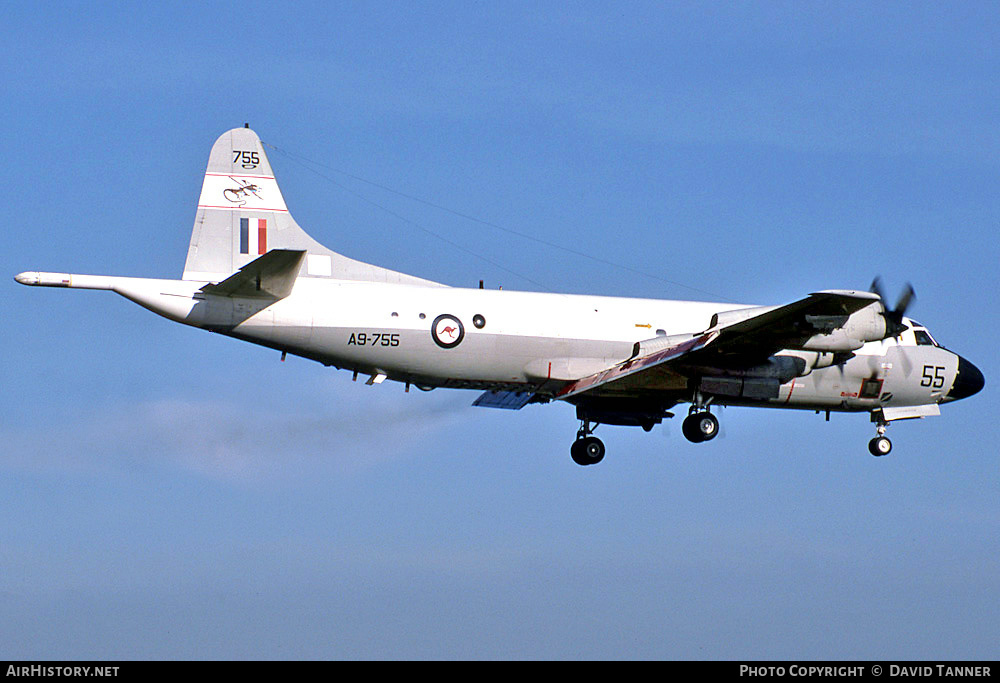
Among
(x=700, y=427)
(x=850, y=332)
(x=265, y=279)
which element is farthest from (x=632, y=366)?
(x=265, y=279)

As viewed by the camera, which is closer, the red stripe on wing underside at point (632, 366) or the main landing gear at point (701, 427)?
the red stripe on wing underside at point (632, 366)

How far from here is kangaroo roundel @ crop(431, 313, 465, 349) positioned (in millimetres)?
27656

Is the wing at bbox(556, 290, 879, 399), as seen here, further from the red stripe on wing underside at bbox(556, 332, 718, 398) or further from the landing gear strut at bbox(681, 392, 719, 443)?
the landing gear strut at bbox(681, 392, 719, 443)

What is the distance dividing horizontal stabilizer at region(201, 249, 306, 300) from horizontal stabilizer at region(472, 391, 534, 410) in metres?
6.49

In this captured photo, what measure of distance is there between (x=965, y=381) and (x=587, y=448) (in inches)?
385

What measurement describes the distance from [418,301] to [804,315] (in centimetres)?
819

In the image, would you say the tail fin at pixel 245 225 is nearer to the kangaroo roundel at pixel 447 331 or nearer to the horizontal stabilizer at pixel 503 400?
the kangaroo roundel at pixel 447 331

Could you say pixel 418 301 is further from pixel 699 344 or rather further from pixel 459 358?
pixel 699 344

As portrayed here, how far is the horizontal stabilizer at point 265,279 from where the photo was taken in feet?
84.5

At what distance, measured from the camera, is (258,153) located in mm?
28781

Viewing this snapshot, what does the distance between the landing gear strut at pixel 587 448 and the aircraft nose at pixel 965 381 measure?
29.7 ft

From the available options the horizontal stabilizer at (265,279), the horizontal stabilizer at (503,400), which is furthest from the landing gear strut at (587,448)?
the horizontal stabilizer at (265,279)

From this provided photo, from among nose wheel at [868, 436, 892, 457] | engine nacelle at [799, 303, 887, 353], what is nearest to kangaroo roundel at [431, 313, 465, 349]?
engine nacelle at [799, 303, 887, 353]
